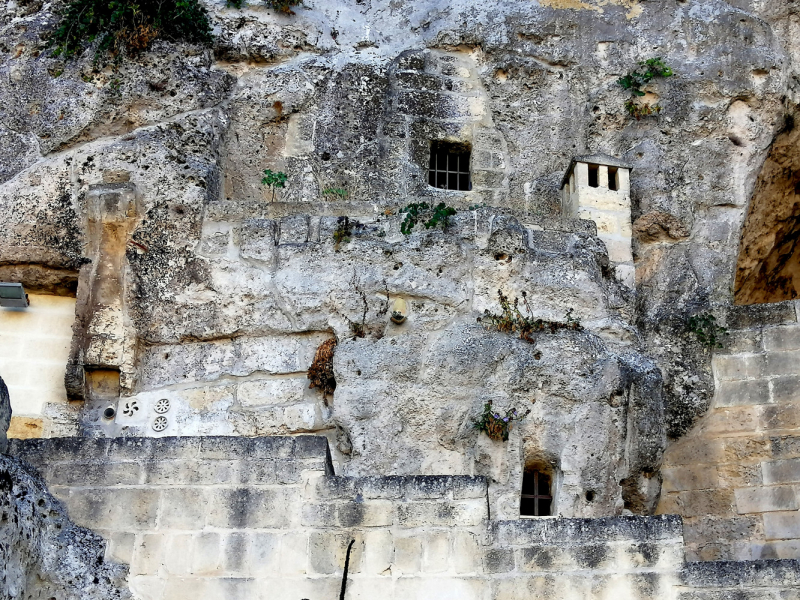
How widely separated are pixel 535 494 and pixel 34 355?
4.67 metres

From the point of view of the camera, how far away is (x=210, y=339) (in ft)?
37.6

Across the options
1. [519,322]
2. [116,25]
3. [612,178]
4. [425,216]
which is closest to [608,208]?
[612,178]

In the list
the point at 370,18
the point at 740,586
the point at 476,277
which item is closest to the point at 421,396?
the point at 476,277

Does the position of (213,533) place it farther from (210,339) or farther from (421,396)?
(210,339)

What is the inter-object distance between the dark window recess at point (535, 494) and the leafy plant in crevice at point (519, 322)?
1.12 meters

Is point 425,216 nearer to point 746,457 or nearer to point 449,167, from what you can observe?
point 449,167

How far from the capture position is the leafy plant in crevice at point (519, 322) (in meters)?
11.0

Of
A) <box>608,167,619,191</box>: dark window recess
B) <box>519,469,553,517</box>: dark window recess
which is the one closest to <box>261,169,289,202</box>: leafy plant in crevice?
<box>608,167,619,191</box>: dark window recess

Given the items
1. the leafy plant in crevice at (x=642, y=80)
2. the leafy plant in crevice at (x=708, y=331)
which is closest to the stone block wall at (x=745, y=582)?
the leafy plant in crevice at (x=708, y=331)

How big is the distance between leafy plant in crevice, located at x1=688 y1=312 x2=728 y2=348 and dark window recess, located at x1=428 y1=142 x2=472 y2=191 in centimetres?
279

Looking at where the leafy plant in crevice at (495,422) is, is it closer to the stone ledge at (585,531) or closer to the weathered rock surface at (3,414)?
the stone ledge at (585,531)

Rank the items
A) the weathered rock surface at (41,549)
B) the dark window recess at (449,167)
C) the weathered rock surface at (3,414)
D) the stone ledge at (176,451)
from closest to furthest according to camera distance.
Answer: the weathered rock surface at (41,549)
the weathered rock surface at (3,414)
the stone ledge at (176,451)
the dark window recess at (449,167)

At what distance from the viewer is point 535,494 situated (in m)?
10.7

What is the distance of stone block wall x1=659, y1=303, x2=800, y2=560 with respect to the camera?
11492mm
